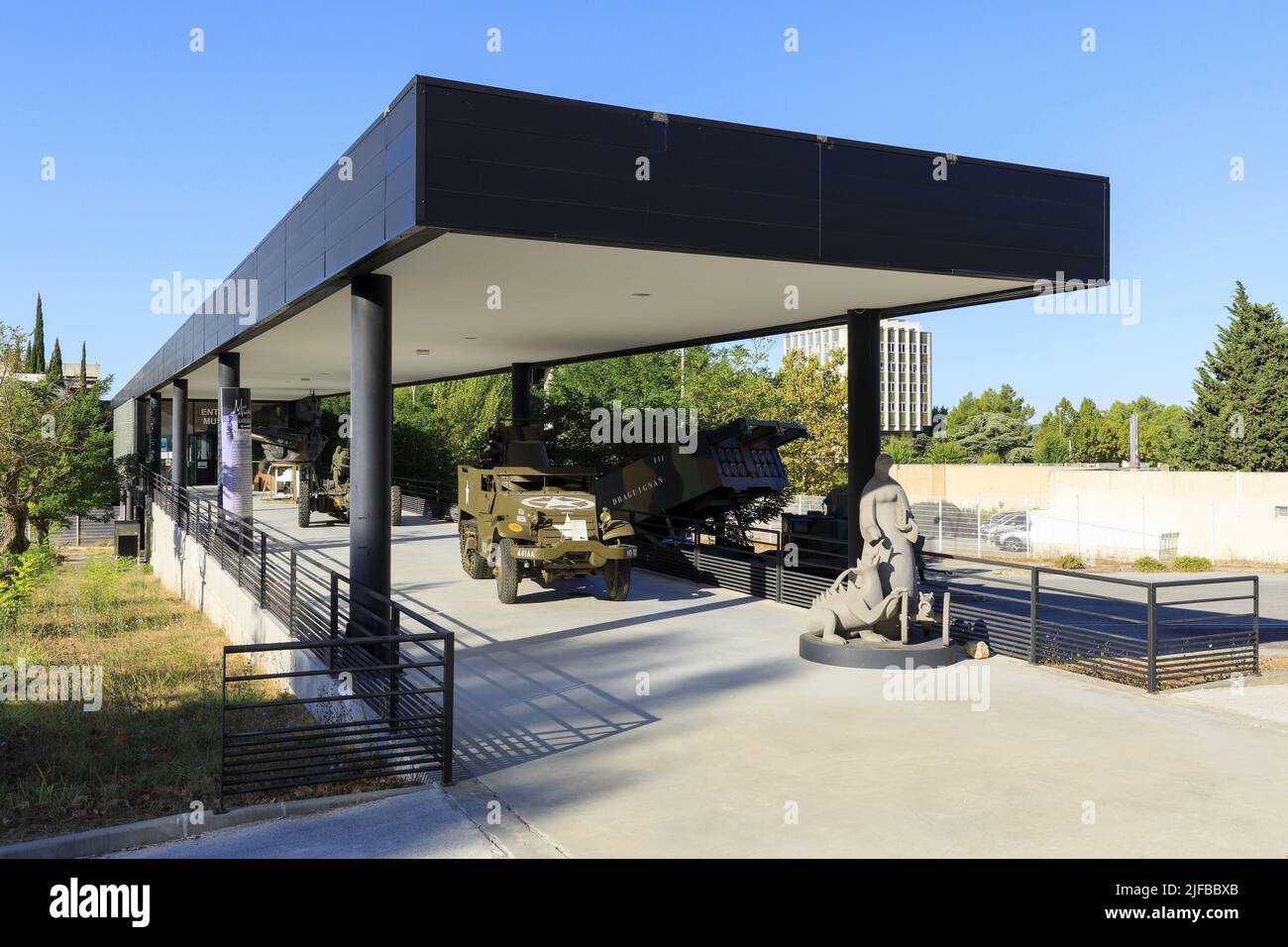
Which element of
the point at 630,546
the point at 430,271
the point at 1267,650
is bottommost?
the point at 1267,650

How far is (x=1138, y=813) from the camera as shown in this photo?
20.3ft

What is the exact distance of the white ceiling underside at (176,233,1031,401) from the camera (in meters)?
10.1

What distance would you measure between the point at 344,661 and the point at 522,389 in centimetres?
1368

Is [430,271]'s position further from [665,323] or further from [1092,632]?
[1092,632]

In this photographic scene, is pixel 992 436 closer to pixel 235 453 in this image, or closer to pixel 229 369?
pixel 235 453

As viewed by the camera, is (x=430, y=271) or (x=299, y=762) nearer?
(x=299, y=762)

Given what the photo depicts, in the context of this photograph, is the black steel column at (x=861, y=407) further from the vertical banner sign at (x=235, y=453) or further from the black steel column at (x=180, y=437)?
the black steel column at (x=180, y=437)

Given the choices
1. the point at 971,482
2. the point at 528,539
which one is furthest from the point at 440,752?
the point at 971,482

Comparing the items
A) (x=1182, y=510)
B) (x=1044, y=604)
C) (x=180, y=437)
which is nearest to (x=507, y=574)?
(x=1044, y=604)

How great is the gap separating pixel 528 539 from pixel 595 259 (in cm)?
515

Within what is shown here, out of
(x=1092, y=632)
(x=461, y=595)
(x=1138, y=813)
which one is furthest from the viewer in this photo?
(x=461, y=595)

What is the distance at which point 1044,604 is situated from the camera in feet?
37.6

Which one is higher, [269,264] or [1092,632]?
[269,264]

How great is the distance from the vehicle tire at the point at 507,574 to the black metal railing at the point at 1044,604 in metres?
3.78
